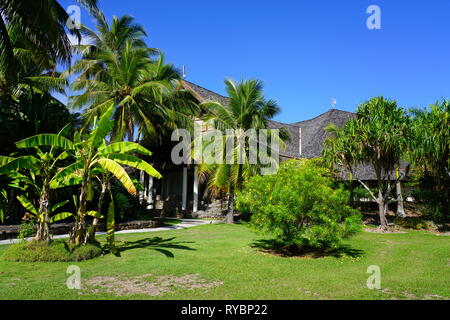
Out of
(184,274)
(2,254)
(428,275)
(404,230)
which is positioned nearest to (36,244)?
(2,254)

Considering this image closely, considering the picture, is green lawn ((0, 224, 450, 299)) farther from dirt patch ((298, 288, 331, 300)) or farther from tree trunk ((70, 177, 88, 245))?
tree trunk ((70, 177, 88, 245))

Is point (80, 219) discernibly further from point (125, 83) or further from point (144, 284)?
point (125, 83)

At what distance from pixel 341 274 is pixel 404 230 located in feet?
38.3

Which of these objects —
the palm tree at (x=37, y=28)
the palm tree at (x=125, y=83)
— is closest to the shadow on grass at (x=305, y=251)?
the palm tree at (x=37, y=28)

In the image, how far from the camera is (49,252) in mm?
9055

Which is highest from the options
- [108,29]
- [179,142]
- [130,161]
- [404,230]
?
[108,29]

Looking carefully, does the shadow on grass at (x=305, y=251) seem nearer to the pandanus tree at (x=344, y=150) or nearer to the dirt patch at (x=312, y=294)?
the dirt patch at (x=312, y=294)

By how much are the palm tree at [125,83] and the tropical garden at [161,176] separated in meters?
0.10

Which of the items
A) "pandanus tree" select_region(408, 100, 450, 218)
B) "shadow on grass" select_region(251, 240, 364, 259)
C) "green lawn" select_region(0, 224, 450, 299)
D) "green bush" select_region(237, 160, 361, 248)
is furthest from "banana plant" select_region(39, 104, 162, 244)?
"pandanus tree" select_region(408, 100, 450, 218)

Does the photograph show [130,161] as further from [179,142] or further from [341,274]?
[179,142]
